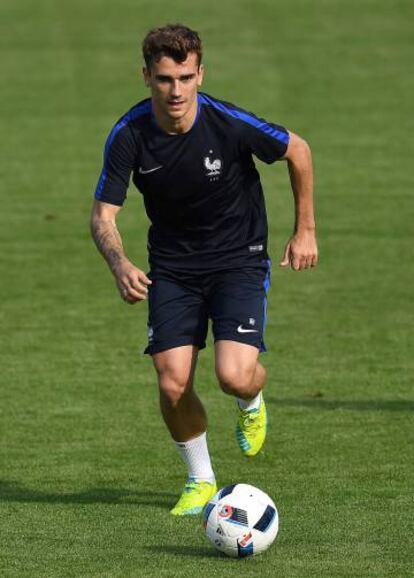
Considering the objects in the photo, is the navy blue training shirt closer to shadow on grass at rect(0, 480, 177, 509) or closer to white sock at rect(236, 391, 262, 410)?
white sock at rect(236, 391, 262, 410)

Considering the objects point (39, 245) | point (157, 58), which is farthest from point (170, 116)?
point (39, 245)

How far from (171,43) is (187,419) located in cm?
209

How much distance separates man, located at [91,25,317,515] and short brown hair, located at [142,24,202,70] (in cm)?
2

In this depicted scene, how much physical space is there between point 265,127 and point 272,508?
219cm

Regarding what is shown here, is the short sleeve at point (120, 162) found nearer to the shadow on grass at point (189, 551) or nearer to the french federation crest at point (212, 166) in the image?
the french federation crest at point (212, 166)

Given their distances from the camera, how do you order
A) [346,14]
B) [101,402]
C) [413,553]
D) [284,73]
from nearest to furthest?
[413,553] → [101,402] → [284,73] → [346,14]

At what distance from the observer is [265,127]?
8.85 m

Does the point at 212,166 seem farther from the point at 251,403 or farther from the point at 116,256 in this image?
the point at 251,403

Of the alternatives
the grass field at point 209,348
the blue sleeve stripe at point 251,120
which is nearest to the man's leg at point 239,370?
the grass field at point 209,348

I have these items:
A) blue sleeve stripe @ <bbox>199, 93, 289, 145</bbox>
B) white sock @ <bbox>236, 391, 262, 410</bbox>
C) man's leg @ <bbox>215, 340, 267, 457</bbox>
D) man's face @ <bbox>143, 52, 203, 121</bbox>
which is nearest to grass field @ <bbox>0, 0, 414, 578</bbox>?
white sock @ <bbox>236, 391, 262, 410</bbox>

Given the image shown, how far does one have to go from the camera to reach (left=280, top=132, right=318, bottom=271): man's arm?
8.93 meters

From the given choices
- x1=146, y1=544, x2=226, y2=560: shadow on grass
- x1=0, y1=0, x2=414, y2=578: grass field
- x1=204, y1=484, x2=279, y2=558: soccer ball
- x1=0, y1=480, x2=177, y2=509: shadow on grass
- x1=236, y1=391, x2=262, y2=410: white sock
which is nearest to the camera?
x1=204, y1=484, x2=279, y2=558: soccer ball

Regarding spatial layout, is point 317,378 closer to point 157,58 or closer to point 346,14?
point 157,58

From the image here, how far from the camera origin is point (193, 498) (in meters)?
8.86
